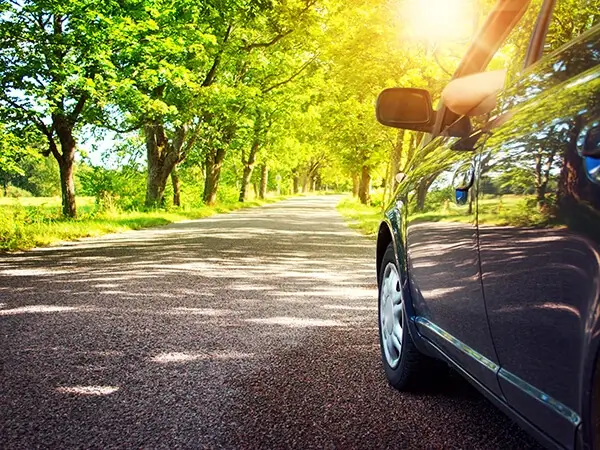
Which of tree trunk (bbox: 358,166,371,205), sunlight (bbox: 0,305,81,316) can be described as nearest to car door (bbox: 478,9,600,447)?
sunlight (bbox: 0,305,81,316)

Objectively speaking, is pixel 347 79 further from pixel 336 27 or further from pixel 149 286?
pixel 149 286

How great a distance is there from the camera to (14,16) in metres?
12.7

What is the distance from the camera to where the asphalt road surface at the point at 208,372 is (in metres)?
2.53

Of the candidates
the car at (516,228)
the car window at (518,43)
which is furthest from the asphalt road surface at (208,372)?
the car window at (518,43)

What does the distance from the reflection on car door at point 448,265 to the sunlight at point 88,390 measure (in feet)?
5.45

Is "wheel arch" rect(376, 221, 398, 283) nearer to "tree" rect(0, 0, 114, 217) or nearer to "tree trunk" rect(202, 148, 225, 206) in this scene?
"tree" rect(0, 0, 114, 217)

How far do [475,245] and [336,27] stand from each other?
18.1 meters

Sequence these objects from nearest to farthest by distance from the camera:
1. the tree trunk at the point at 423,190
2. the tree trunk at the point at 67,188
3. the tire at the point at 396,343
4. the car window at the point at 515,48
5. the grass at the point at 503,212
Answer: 1. the grass at the point at 503,212
2. the car window at the point at 515,48
3. the tree trunk at the point at 423,190
4. the tire at the point at 396,343
5. the tree trunk at the point at 67,188

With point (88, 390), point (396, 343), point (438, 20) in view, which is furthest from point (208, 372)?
point (438, 20)

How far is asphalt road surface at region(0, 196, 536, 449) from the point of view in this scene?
8.30ft

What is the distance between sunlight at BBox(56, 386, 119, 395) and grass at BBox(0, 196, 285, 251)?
752cm

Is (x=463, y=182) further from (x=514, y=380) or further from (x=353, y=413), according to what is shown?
(x=353, y=413)

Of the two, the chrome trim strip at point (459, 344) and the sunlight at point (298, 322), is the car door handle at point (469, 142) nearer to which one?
the chrome trim strip at point (459, 344)

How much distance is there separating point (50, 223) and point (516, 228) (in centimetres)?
1223
